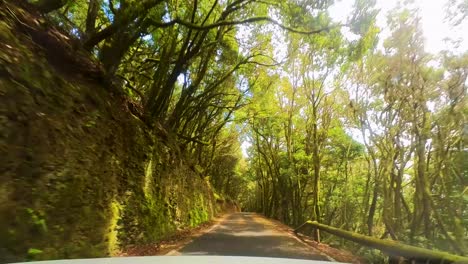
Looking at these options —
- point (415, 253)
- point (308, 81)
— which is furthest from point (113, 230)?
point (308, 81)

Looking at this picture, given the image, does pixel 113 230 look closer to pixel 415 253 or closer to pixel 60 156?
pixel 60 156

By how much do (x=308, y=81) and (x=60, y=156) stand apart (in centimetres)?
1601

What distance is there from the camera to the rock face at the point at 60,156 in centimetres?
518

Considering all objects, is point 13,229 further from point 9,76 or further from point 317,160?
point 317,160

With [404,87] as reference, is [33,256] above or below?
below

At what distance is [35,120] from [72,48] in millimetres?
3968

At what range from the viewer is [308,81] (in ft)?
66.4

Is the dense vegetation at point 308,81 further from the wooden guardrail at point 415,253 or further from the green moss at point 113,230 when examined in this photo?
the wooden guardrail at point 415,253

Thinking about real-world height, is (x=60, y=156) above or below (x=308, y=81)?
below

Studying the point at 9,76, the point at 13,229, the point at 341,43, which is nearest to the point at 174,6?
the point at 341,43

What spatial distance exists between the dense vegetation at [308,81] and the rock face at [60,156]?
881mm

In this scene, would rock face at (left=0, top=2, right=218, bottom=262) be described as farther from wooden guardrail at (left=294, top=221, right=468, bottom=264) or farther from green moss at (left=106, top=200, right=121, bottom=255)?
wooden guardrail at (left=294, top=221, right=468, bottom=264)

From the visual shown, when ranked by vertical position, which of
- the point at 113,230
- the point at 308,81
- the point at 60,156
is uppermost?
the point at 308,81

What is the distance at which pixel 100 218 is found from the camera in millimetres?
7691
